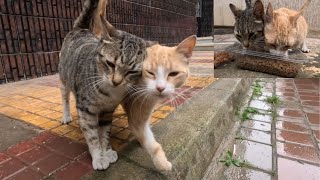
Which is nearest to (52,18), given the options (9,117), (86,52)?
(9,117)

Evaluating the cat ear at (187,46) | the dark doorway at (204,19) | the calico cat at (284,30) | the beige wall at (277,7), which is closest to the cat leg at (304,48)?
the calico cat at (284,30)

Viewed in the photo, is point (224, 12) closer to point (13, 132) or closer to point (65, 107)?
point (65, 107)

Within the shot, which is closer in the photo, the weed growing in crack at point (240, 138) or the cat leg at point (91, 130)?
the cat leg at point (91, 130)

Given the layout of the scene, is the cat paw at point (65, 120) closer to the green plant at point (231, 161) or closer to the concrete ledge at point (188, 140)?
the concrete ledge at point (188, 140)

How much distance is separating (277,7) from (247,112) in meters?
1.63

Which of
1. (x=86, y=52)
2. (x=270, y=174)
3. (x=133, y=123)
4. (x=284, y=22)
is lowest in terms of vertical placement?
(x=270, y=174)

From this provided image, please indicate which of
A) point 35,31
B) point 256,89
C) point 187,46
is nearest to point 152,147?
point 187,46

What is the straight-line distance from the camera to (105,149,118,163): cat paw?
5.38ft

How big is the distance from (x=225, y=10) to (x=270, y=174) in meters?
1.18

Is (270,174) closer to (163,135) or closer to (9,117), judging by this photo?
(163,135)

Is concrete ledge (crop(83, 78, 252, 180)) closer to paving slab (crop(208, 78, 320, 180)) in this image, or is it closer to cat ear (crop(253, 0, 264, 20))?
paving slab (crop(208, 78, 320, 180))

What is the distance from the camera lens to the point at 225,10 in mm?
1714

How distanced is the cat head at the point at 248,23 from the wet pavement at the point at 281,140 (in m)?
0.92

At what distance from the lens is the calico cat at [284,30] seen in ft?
5.59
